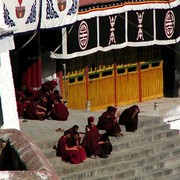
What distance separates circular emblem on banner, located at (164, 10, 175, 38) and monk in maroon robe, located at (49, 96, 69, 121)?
608 centimetres

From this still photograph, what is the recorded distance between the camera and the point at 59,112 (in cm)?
3102

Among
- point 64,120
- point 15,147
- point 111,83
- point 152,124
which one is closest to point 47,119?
point 64,120

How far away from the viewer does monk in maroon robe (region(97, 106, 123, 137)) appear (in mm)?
30062

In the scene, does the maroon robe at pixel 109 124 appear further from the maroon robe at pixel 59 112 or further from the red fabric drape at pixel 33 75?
the red fabric drape at pixel 33 75

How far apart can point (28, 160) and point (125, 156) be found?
6896mm

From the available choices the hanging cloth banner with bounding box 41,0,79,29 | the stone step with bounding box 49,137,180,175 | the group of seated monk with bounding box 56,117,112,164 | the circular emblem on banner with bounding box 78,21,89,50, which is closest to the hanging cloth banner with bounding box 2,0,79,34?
the hanging cloth banner with bounding box 41,0,79,29

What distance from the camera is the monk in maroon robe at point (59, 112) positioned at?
3102 cm

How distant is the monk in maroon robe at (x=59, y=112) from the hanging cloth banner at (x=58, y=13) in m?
1.69

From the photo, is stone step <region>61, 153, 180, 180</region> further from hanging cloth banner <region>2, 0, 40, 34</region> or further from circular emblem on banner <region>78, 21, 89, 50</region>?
circular emblem on banner <region>78, 21, 89, 50</region>

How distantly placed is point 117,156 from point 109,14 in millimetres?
5959

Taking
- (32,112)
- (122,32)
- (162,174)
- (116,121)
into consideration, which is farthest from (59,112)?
(122,32)

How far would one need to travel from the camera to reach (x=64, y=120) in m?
31.2

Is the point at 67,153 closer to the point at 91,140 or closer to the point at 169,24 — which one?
the point at 91,140

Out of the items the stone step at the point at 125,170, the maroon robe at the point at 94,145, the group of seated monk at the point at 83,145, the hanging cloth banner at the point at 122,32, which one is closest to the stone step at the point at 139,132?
the group of seated monk at the point at 83,145
